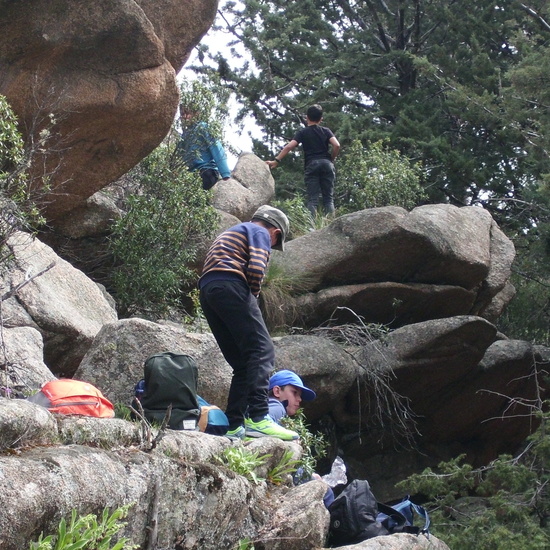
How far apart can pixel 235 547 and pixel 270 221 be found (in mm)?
2678

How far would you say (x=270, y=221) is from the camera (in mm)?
6777

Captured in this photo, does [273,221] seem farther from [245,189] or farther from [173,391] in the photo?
[245,189]

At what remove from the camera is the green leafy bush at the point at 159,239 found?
10.5m

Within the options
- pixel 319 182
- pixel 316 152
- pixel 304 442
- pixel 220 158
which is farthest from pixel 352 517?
pixel 319 182

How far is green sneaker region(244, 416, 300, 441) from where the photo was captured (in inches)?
245

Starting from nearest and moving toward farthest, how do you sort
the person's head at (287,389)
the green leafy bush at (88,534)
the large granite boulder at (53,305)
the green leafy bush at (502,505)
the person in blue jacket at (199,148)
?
the green leafy bush at (88,534) < the person's head at (287,389) < the large granite boulder at (53,305) < the green leafy bush at (502,505) < the person in blue jacket at (199,148)

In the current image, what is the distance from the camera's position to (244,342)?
21.2ft

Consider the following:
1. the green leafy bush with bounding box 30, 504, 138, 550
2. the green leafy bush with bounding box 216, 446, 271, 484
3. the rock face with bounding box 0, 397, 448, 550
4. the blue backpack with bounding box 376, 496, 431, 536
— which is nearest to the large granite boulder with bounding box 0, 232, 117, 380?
the green leafy bush with bounding box 216, 446, 271, 484

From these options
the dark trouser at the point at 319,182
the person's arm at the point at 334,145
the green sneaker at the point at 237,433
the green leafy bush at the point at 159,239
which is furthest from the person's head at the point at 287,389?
the dark trouser at the point at 319,182

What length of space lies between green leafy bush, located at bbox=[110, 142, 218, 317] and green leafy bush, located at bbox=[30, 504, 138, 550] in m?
6.85

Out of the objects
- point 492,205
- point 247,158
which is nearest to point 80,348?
point 247,158

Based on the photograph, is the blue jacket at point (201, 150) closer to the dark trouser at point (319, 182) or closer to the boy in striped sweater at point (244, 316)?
the dark trouser at point (319, 182)

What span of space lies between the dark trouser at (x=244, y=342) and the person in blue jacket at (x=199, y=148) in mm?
5765

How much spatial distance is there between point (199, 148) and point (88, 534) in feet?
31.2
